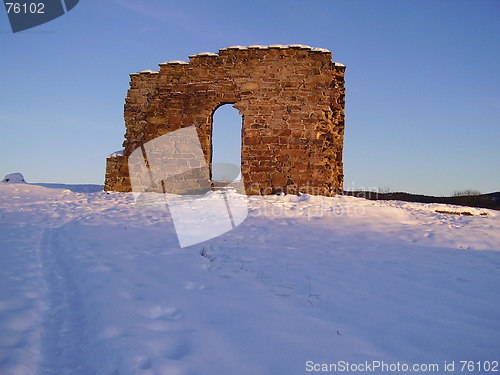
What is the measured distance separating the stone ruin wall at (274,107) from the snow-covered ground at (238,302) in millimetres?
4583

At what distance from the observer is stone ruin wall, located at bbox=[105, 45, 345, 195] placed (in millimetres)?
9922

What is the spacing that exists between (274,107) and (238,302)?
8.08 metres

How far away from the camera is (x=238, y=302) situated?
2.75 meters

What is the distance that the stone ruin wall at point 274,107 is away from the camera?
391 inches

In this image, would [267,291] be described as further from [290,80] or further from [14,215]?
[290,80]

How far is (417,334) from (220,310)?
4.66 ft

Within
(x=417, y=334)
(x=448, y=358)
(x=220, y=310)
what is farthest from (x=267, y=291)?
(x=448, y=358)

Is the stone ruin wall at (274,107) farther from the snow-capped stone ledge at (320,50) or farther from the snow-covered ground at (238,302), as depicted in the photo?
the snow-covered ground at (238,302)

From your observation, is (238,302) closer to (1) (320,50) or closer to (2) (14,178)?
(1) (320,50)

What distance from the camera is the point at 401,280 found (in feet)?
11.4

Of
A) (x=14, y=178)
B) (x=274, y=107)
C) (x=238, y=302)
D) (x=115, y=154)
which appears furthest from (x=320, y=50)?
(x=14, y=178)

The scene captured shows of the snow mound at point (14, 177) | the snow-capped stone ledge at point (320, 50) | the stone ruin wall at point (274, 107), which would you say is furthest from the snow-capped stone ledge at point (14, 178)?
the snow-capped stone ledge at point (320, 50)

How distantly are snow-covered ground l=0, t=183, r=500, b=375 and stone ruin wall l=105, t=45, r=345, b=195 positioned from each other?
4583mm

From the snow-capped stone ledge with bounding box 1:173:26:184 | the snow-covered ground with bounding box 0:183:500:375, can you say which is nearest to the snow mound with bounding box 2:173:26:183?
the snow-capped stone ledge with bounding box 1:173:26:184
